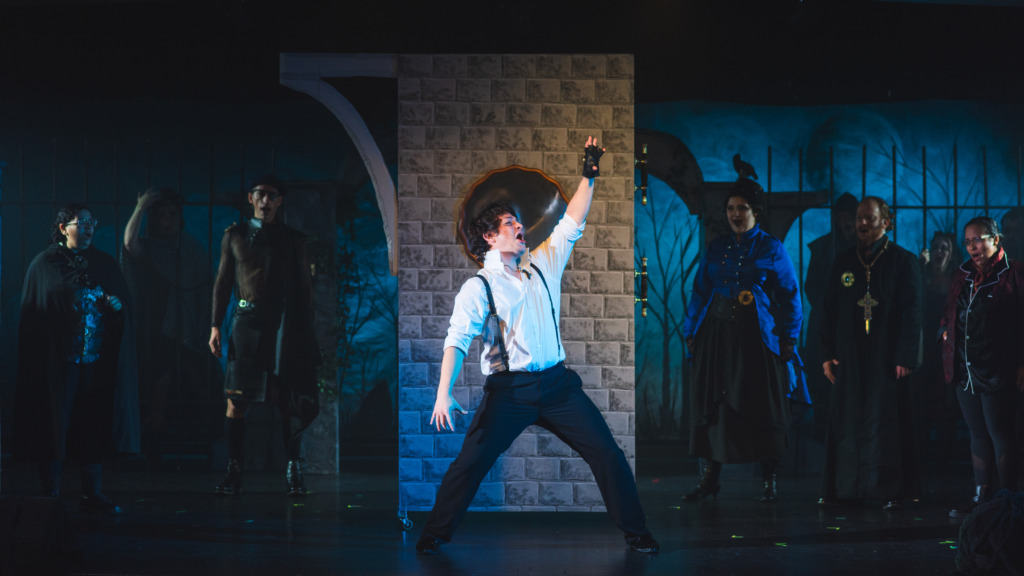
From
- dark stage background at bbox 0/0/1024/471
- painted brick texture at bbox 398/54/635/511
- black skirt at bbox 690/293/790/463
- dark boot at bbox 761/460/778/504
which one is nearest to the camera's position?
painted brick texture at bbox 398/54/635/511

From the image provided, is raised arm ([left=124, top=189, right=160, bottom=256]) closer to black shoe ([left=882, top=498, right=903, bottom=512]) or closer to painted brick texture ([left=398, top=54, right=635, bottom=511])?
painted brick texture ([left=398, top=54, right=635, bottom=511])

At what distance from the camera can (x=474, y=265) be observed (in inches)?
219

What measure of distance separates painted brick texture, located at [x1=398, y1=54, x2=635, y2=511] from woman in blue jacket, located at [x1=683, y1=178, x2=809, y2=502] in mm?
829

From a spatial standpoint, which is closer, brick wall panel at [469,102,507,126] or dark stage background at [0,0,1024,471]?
brick wall panel at [469,102,507,126]

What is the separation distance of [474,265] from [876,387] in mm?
2537

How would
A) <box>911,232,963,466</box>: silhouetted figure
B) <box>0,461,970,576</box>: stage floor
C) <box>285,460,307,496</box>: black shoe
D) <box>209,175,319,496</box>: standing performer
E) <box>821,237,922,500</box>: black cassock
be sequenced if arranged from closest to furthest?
<box>0,461,970,576</box>: stage floor < <box>821,237,922,500</box>: black cassock < <box>285,460,307,496</box>: black shoe < <box>209,175,319,496</box>: standing performer < <box>911,232,963,466</box>: silhouetted figure

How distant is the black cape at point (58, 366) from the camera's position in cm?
588

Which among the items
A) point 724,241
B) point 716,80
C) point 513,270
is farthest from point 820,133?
point 513,270

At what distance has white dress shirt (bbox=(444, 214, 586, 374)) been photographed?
455 cm

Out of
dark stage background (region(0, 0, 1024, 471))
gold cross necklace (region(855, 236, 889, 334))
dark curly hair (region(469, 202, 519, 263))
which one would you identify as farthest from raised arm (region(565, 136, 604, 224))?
dark stage background (region(0, 0, 1024, 471))

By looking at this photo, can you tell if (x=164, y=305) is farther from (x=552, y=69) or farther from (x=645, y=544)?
(x=645, y=544)

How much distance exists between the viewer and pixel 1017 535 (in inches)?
148

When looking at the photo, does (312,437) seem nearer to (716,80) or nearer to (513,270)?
(513,270)

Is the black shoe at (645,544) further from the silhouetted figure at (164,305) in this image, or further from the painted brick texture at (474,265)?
the silhouetted figure at (164,305)
